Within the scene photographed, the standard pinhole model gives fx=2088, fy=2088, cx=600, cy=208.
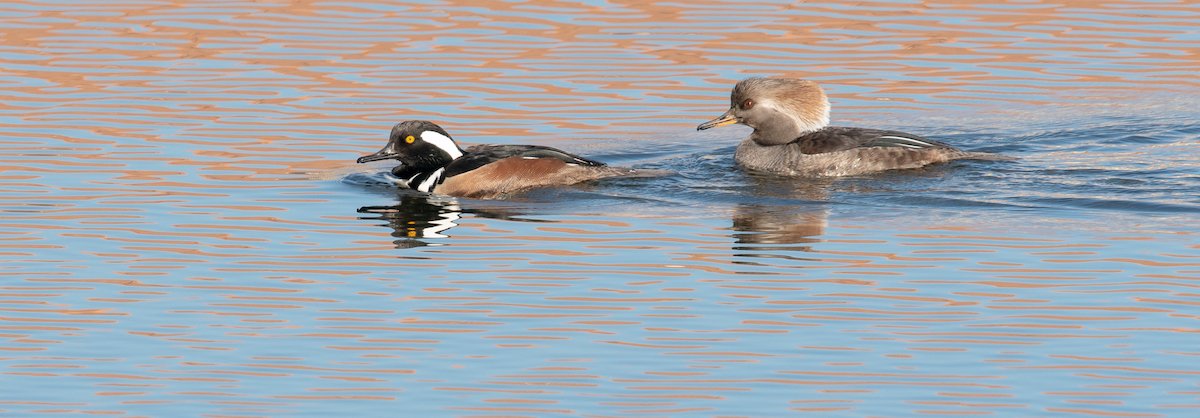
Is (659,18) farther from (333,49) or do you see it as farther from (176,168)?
(176,168)

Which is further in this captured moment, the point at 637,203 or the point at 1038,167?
the point at 1038,167

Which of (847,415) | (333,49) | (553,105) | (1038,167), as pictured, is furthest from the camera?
(333,49)

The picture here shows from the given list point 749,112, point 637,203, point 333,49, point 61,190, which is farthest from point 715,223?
point 333,49

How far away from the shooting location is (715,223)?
13062 mm

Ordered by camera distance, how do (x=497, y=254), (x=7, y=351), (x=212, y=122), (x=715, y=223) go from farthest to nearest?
(x=212, y=122), (x=715, y=223), (x=497, y=254), (x=7, y=351)

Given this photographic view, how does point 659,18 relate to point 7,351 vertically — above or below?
above

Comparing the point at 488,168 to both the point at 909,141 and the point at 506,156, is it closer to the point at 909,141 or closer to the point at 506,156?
the point at 506,156

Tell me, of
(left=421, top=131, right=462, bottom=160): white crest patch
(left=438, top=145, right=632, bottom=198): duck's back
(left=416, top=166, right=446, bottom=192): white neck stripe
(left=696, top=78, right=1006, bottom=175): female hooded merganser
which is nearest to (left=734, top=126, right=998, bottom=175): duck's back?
(left=696, top=78, right=1006, bottom=175): female hooded merganser

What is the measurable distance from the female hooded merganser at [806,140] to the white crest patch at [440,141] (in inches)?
74.6

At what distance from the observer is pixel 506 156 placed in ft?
48.8

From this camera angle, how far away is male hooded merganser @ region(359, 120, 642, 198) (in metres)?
14.9

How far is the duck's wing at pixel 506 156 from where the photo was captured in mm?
14898

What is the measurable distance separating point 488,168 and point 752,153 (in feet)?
7.68

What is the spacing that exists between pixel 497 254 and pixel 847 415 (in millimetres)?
3844
